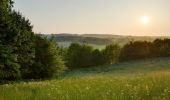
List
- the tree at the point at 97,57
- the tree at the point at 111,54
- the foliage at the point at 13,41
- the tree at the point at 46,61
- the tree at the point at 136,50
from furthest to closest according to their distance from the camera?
the tree at the point at 111,54
the tree at the point at 136,50
the tree at the point at 97,57
the tree at the point at 46,61
the foliage at the point at 13,41

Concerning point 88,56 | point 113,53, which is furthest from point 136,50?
point 88,56

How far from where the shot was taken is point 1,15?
3075 centimetres

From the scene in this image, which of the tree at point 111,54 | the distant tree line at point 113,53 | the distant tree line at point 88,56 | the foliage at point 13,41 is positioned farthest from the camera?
the tree at point 111,54

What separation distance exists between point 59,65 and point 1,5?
40.1 m

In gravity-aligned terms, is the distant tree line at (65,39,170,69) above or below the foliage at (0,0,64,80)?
below

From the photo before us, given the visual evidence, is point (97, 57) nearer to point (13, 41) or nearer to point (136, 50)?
point (136, 50)

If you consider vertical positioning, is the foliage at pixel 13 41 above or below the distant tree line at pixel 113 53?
above

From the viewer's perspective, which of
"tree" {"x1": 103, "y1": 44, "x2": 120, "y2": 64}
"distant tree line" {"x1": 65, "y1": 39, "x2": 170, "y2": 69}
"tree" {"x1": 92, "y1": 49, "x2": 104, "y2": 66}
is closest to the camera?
"distant tree line" {"x1": 65, "y1": 39, "x2": 170, "y2": 69}

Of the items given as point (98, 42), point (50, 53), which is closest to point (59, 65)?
point (50, 53)

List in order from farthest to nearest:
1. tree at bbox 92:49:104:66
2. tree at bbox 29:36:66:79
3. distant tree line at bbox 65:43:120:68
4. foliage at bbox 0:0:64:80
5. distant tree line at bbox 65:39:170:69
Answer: tree at bbox 92:49:104:66
distant tree line at bbox 65:43:120:68
distant tree line at bbox 65:39:170:69
tree at bbox 29:36:66:79
foliage at bbox 0:0:64:80

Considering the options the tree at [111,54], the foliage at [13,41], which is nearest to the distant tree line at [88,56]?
the tree at [111,54]

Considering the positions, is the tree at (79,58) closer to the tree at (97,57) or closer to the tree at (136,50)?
the tree at (97,57)

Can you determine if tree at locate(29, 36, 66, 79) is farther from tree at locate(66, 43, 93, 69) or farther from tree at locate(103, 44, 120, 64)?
tree at locate(103, 44, 120, 64)

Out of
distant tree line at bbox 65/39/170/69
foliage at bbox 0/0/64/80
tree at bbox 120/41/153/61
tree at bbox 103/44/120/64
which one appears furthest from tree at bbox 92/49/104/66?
foliage at bbox 0/0/64/80
